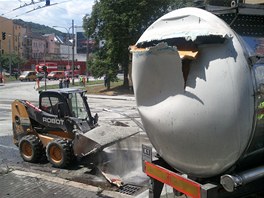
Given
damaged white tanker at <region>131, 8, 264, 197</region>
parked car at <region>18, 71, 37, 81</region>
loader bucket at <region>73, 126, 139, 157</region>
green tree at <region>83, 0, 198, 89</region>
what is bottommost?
parked car at <region>18, 71, 37, 81</region>

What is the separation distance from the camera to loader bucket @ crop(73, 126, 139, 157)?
8414 mm

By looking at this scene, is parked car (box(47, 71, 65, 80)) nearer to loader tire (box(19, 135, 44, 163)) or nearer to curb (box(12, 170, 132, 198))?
loader tire (box(19, 135, 44, 163))

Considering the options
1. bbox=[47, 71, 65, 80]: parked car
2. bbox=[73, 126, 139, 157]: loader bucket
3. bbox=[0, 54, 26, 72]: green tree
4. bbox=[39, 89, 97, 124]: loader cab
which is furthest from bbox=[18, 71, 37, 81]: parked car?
bbox=[73, 126, 139, 157]: loader bucket

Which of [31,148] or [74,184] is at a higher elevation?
[31,148]

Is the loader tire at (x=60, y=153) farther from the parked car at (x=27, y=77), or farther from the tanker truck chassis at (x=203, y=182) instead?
the parked car at (x=27, y=77)

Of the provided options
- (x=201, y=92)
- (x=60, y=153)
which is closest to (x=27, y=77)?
(x=60, y=153)

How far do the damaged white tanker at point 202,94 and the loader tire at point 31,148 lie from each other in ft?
19.4

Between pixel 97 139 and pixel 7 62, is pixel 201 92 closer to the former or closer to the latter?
pixel 97 139

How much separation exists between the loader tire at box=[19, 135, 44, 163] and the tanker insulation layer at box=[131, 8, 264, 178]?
19.4ft

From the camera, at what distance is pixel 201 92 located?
375 cm

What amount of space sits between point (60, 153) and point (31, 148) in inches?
Result: 42.3

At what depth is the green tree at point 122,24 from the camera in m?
33.9

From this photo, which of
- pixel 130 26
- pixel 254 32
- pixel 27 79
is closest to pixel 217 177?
pixel 254 32

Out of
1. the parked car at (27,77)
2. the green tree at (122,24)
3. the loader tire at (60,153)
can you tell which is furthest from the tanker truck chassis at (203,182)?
the parked car at (27,77)
